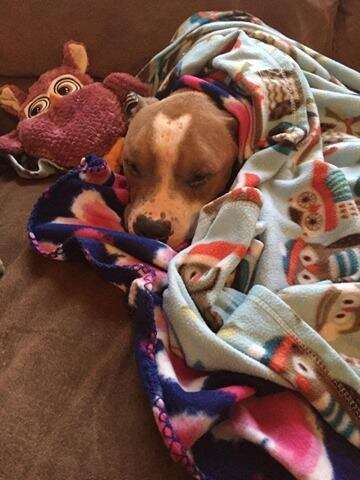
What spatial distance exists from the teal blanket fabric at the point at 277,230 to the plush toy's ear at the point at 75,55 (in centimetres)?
21

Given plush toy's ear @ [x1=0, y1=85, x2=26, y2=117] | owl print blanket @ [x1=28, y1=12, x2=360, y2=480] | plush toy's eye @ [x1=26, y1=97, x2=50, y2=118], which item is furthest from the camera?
plush toy's ear @ [x1=0, y1=85, x2=26, y2=117]

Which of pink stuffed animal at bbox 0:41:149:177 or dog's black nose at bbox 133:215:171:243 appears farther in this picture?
pink stuffed animal at bbox 0:41:149:177

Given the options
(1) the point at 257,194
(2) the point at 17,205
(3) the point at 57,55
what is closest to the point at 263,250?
(1) the point at 257,194

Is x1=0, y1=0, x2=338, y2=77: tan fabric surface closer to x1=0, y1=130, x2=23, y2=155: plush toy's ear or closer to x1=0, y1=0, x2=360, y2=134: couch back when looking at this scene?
x1=0, y1=0, x2=360, y2=134: couch back

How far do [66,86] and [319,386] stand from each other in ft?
3.42

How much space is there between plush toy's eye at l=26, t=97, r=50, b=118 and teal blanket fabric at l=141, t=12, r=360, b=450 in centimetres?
31

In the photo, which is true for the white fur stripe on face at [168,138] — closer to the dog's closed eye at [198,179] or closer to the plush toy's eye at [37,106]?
the dog's closed eye at [198,179]

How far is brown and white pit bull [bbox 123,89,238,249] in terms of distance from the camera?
1.20 m

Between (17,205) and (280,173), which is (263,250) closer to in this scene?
(280,173)

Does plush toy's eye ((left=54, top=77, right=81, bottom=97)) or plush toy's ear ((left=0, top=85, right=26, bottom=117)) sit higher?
→ plush toy's eye ((left=54, top=77, right=81, bottom=97))

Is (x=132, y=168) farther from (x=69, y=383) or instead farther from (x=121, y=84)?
(x=69, y=383)

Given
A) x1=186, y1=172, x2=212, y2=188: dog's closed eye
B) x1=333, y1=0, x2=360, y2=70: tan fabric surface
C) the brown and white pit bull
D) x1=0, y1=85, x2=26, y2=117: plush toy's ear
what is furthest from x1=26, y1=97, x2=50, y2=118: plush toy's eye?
x1=333, y1=0, x2=360, y2=70: tan fabric surface

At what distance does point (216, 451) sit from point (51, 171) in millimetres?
845

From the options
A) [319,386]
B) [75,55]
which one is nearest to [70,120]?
[75,55]
